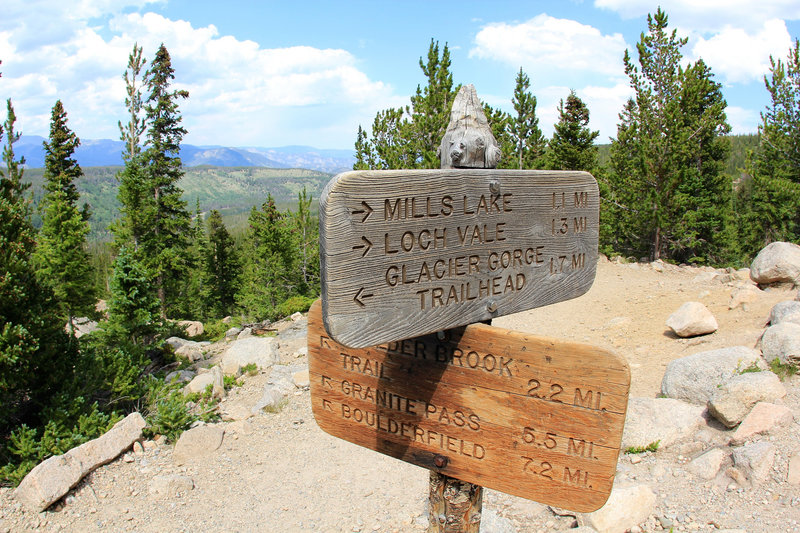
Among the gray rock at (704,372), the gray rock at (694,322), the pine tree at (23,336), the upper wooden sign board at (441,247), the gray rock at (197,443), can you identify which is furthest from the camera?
the gray rock at (694,322)

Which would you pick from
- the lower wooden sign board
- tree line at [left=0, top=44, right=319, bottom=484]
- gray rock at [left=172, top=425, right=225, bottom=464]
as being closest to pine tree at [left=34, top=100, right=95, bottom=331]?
tree line at [left=0, top=44, right=319, bottom=484]

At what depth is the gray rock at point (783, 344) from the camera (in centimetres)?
644

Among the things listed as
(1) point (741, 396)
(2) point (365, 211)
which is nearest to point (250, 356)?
(1) point (741, 396)

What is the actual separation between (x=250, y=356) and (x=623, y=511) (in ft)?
24.9

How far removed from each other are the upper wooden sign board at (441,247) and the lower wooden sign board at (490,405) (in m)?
0.22

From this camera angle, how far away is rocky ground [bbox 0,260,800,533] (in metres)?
4.60

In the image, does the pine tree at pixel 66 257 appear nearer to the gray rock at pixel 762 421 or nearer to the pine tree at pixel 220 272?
the pine tree at pixel 220 272

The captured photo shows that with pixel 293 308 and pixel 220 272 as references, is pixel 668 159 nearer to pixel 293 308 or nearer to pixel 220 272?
pixel 293 308

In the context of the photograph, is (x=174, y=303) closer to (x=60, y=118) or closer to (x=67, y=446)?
(x=60, y=118)

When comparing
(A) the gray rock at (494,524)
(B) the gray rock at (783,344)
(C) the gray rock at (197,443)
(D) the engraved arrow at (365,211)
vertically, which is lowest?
(C) the gray rock at (197,443)

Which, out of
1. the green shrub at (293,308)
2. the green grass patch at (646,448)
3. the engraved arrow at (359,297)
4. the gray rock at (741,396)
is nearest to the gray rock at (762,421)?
the gray rock at (741,396)

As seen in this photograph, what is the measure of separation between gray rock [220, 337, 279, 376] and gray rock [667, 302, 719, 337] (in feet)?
26.4

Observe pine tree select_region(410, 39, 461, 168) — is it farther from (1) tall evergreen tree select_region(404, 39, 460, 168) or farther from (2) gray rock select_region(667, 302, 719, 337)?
(2) gray rock select_region(667, 302, 719, 337)

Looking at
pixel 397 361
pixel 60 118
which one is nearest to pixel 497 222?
pixel 397 361
